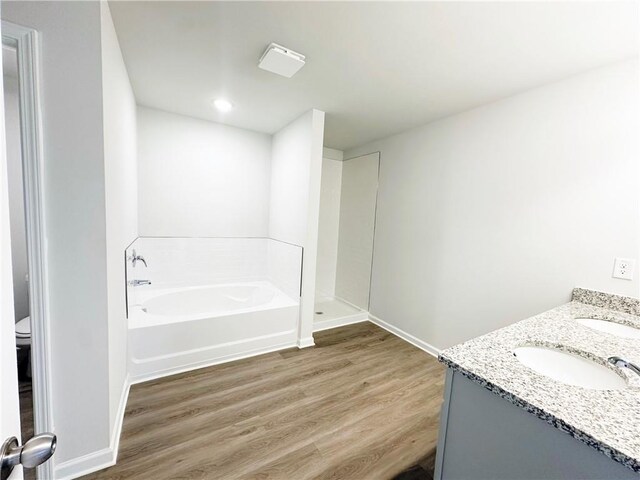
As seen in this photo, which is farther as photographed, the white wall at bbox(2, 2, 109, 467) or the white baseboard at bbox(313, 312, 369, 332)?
the white baseboard at bbox(313, 312, 369, 332)

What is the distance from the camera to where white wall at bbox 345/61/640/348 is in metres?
1.65

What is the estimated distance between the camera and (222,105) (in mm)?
2605

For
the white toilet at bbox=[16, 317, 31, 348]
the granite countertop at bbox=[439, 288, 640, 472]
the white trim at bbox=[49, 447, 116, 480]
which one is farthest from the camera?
the white toilet at bbox=[16, 317, 31, 348]

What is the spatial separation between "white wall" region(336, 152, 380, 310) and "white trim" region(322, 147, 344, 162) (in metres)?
0.14

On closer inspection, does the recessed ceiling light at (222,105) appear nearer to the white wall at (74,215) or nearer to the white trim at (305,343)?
the white wall at (74,215)

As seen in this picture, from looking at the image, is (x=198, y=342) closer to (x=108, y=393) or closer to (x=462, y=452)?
(x=108, y=393)

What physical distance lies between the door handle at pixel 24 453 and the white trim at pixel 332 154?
3.88m

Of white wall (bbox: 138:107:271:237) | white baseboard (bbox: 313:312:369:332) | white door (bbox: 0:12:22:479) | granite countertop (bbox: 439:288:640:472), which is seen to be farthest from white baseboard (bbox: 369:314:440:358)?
white door (bbox: 0:12:22:479)

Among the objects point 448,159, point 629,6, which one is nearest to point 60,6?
point 629,6

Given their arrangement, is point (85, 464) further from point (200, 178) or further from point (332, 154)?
point (332, 154)

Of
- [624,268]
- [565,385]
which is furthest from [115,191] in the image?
[624,268]

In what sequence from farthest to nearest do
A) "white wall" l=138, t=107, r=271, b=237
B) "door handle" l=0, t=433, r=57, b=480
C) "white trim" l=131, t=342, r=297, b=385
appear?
"white wall" l=138, t=107, r=271, b=237, "white trim" l=131, t=342, r=297, b=385, "door handle" l=0, t=433, r=57, b=480

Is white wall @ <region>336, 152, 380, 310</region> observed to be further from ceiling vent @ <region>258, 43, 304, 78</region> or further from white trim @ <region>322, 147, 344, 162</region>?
ceiling vent @ <region>258, 43, 304, 78</region>

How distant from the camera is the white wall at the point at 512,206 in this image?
1.65 m
